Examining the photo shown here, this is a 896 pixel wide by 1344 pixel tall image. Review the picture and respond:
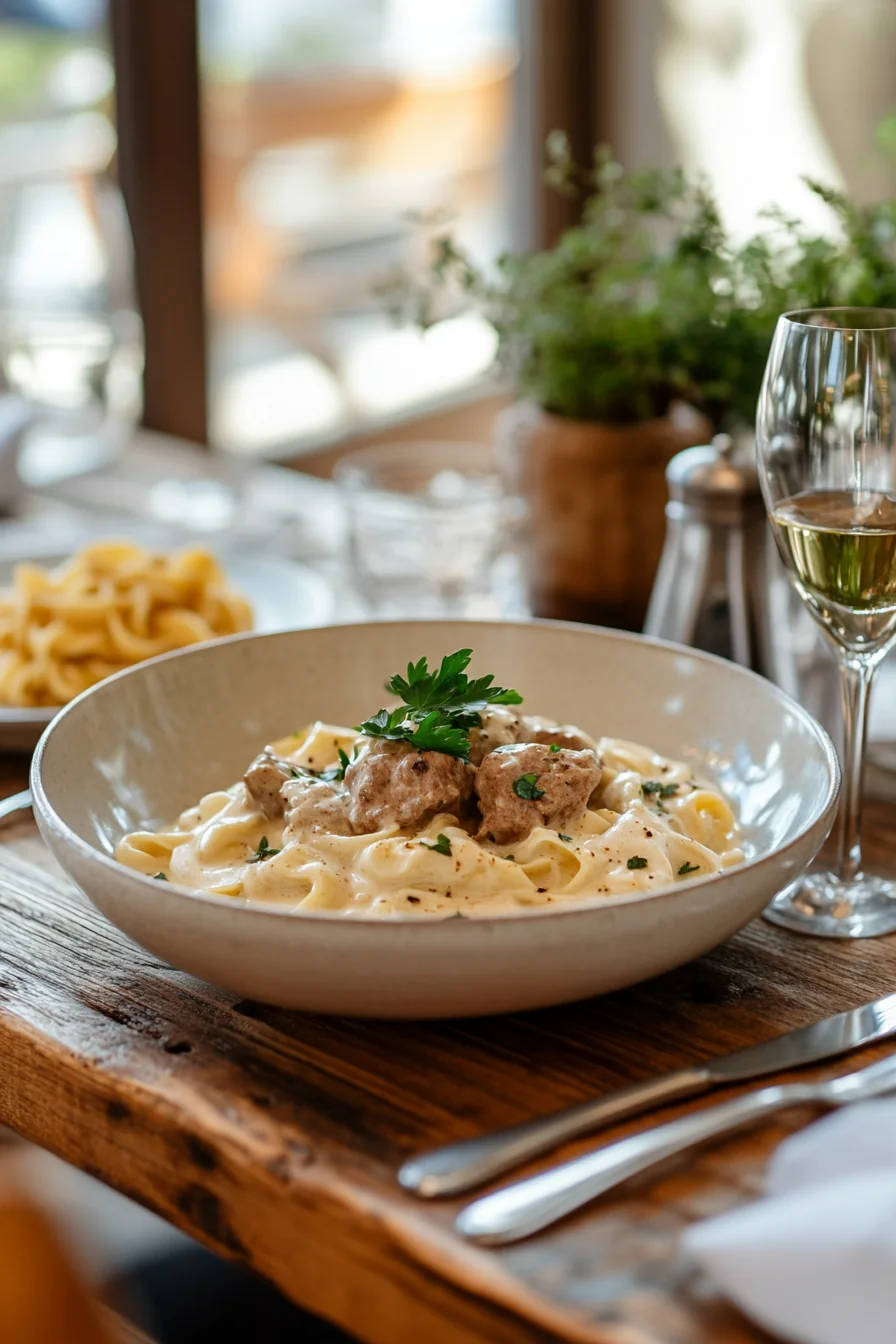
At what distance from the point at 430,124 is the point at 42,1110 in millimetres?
4604

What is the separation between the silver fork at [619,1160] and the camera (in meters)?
0.94

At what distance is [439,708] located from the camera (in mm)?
1316

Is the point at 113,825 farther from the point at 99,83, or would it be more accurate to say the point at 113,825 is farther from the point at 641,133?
the point at 641,133

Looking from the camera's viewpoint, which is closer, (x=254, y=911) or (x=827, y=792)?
(x=254, y=911)

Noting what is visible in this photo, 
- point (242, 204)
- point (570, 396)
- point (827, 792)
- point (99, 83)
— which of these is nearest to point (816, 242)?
point (570, 396)

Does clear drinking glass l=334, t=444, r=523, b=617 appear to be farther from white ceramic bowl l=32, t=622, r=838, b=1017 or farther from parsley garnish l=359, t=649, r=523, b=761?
parsley garnish l=359, t=649, r=523, b=761

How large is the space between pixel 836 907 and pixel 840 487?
1.27 feet

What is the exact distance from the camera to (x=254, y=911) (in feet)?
3.35

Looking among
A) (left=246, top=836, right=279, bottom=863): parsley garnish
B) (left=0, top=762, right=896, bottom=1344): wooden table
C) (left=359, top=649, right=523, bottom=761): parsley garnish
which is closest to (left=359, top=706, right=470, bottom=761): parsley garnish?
(left=359, top=649, right=523, bottom=761): parsley garnish

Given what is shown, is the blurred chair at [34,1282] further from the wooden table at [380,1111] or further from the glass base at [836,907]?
the glass base at [836,907]

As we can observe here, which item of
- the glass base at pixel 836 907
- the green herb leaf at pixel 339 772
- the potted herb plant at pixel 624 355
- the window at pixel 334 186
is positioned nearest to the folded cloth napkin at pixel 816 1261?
the glass base at pixel 836 907

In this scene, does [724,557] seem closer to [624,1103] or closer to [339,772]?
[339,772]

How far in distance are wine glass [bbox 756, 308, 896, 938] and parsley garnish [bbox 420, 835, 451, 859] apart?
0.94ft

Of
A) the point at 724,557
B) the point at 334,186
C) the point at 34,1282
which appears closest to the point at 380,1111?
the point at 34,1282
